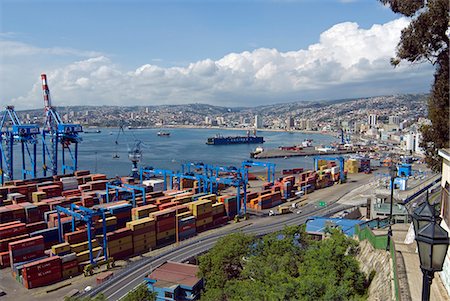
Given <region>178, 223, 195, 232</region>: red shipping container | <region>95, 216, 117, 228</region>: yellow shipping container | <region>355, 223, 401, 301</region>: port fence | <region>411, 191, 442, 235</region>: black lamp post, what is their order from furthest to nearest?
<region>178, 223, 195, 232</region>: red shipping container, <region>95, 216, 117, 228</region>: yellow shipping container, <region>355, 223, 401, 301</region>: port fence, <region>411, 191, 442, 235</region>: black lamp post

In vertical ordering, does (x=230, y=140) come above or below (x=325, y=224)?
above

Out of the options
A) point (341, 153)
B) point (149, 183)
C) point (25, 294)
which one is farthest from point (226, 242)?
point (341, 153)

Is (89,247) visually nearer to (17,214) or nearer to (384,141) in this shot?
(17,214)

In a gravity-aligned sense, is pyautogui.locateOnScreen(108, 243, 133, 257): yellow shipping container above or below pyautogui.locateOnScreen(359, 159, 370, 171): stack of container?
below

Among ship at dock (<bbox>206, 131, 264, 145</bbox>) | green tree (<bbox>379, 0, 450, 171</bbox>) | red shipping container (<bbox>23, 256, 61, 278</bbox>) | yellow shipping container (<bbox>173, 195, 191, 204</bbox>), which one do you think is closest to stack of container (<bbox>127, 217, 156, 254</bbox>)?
red shipping container (<bbox>23, 256, 61, 278</bbox>)

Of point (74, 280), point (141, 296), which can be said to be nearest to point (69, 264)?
point (74, 280)

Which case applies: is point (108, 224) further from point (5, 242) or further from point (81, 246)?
point (5, 242)

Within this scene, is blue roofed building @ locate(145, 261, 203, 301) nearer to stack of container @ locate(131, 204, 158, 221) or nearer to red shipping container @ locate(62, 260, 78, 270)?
red shipping container @ locate(62, 260, 78, 270)
